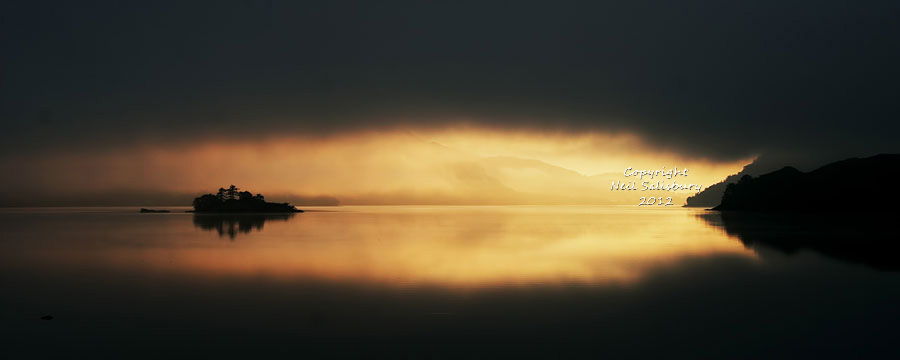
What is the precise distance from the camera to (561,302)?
2081cm

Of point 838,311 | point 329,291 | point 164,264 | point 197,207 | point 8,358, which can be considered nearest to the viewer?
point 8,358

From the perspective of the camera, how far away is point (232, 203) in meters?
171

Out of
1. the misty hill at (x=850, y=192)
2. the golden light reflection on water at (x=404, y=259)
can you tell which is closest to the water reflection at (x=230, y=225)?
the golden light reflection on water at (x=404, y=259)

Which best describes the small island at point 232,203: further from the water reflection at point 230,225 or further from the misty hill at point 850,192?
the misty hill at point 850,192

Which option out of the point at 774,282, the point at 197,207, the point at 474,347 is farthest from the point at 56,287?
the point at 197,207

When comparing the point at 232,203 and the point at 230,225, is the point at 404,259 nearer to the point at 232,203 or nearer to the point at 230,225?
the point at 230,225

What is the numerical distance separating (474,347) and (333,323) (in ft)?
18.0

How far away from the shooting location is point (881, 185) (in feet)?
583

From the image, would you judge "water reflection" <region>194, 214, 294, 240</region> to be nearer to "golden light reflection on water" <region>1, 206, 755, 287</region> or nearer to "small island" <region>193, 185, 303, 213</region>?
"golden light reflection on water" <region>1, 206, 755, 287</region>

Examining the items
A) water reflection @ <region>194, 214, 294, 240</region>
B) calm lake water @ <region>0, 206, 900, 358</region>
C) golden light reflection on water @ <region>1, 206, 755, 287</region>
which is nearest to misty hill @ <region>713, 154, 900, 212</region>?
golden light reflection on water @ <region>1, 206, 755, 287</region>

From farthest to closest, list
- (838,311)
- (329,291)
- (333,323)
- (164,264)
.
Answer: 1. (164,264)
2. (329,291)
3. (838,311)
4. (333,323)

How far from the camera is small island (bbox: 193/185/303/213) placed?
17038 cm

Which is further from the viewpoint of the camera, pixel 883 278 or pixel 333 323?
pixel 883 278

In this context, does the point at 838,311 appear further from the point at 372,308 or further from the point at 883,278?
the point at 372,308
